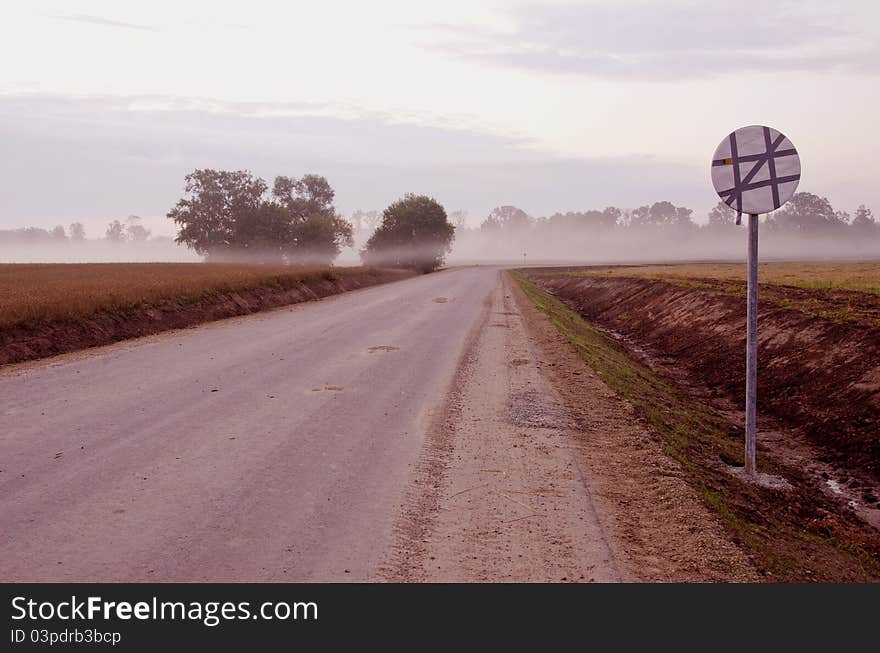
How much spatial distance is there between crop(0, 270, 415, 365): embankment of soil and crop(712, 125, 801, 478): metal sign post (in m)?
12.6

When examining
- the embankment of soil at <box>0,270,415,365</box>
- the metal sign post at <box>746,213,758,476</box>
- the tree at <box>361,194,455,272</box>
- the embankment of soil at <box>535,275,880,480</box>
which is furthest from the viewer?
the tree at <box>361,194,455,272</box>

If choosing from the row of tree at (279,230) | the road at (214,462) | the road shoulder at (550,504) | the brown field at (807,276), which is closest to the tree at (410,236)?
the row of tree at (279,230)

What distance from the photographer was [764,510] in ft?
20.8

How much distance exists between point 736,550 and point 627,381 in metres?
7.44

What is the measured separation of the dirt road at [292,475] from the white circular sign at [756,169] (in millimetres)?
3082

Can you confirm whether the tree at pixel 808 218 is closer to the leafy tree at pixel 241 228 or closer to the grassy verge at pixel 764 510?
the leafy tree at pixel 241 228

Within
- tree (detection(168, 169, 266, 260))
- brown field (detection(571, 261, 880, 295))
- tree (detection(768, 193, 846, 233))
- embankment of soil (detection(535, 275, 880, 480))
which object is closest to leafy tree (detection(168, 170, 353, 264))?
tree (detection(168, 169, 266, 260))

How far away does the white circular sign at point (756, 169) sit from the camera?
21.0 feet

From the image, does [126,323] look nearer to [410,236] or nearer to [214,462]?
[214,462]

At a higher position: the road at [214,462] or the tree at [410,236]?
the tree at [410,236]

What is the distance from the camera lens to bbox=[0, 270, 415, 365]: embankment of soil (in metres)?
13.1

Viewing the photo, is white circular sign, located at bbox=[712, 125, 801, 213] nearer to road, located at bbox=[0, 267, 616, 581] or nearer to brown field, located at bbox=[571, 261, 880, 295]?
road, located at bbox=[0, 267, 616, 581]
